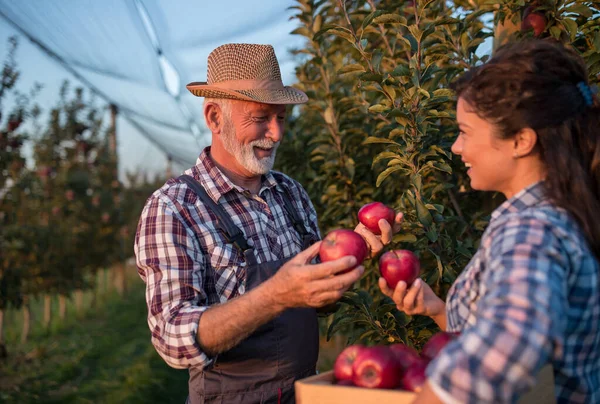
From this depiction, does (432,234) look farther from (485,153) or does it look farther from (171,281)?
(171,281)

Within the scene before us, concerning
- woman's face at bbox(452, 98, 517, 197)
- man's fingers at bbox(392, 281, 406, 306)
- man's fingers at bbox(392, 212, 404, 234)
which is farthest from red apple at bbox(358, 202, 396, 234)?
woman's face at bbox(452, 98, 517, 197)

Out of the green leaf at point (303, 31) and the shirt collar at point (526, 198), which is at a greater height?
the green leaf at point (303, 31)

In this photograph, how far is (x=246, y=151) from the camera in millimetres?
2145

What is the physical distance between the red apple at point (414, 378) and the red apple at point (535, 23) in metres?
1.51

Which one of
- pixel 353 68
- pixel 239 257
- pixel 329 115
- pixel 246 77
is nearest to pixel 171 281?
pixel 239 257

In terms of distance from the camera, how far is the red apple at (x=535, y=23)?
2.24 metres

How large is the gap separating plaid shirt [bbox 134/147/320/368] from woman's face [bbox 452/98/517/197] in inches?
33.3

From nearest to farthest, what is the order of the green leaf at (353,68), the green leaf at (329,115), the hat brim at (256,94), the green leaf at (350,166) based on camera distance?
the hat brim at (256,94) < the green leaf at (353,68) < the green leaf at (350,166) < the green leaf at (329,115)

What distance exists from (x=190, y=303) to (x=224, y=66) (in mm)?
899

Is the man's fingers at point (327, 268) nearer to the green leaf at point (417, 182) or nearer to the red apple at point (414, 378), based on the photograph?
the red apple at point (414, 378)

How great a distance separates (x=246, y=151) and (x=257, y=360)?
0.73 meters

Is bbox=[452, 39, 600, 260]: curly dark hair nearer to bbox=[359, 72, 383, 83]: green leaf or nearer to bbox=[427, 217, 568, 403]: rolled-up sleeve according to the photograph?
bbox=[427, 217, 568, 403]: rolled-up sleeve

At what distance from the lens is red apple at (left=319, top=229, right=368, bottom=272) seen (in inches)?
64.4

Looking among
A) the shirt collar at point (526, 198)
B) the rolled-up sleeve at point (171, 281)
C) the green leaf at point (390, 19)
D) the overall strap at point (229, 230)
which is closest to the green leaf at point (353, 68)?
the green leaf at point (390, 19)
